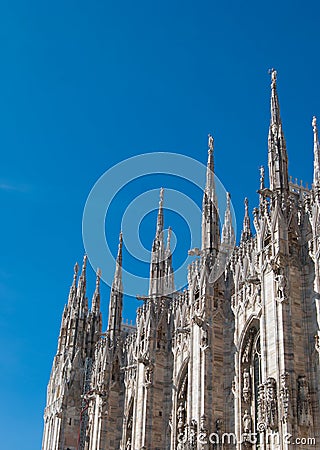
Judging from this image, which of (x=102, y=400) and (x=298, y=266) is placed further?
(x=102, y=400)

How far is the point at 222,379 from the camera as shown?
31828 mm

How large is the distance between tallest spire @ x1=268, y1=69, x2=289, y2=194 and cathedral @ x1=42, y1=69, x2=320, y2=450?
51mm

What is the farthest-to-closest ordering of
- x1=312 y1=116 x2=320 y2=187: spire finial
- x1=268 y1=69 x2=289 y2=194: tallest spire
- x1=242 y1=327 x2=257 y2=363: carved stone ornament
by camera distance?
x1=242 y1=327 x2=257 y2=363: carved stone ornament
x1=268 y1=69 x2=289 y2=194: tallest spire
x1=312 y1=116 x2=320 y2=187: spire finial

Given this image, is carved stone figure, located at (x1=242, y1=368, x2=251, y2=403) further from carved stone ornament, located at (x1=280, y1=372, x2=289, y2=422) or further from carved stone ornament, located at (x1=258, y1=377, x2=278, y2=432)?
carved stone ornament, located at (x1=280, y1=372, x2=289, y2=422)

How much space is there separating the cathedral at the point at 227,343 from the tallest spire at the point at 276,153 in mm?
51

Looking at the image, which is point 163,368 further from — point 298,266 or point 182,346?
point 298,266

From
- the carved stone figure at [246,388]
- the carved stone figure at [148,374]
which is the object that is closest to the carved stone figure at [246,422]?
the carved stone figure at [246,388]

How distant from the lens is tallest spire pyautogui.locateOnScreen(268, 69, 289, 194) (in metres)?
29.7

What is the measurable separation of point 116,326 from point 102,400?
17.0ft

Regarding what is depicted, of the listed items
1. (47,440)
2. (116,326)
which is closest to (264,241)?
(116,326)

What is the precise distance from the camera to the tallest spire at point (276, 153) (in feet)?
97.3

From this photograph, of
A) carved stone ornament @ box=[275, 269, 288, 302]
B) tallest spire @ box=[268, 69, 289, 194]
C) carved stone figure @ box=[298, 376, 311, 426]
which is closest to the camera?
carved stone figure @ box=[298, 376, 311, 426]

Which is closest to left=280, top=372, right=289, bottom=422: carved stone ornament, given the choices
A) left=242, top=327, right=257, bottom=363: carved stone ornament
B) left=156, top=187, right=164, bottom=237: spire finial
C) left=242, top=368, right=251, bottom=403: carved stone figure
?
left=242, top=368, right=251, bottom=403: carved stone figure

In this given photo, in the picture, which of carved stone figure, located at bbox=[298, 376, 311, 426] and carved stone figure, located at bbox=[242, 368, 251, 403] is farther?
carved stone figure, located at bbox=[242, 368, 251, 403]
